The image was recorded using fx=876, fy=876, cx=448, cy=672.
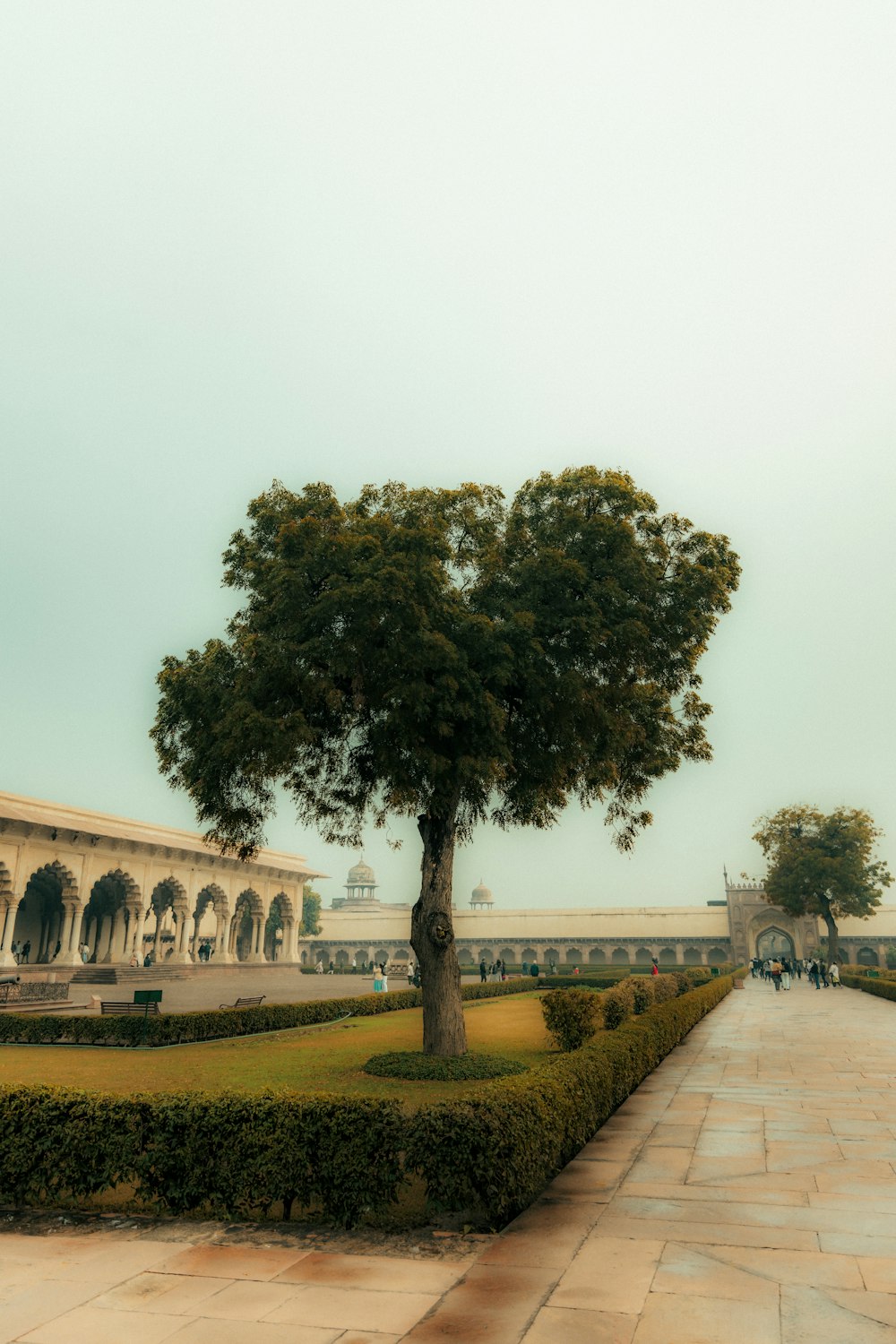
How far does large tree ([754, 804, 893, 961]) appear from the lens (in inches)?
2060

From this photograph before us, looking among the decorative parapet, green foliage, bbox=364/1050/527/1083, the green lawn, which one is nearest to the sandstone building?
the decorative parapet

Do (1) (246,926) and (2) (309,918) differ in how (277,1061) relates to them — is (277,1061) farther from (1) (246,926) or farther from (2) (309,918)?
(2) (309,918)

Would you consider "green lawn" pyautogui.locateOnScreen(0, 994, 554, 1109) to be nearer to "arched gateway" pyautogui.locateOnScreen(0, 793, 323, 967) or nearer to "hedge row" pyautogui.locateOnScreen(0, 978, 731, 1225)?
"hedge row" pyautogui.locateOnScreen(0, 978, 731, 1225)

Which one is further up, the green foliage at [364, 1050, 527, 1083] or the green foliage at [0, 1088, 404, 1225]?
the green foliage at [0, 1088, 404, 1225]

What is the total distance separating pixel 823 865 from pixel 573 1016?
4311cm

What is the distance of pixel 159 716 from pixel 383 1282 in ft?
33.0

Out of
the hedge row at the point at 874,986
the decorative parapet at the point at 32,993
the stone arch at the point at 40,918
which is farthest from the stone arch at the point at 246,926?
the hedge row at the point at 874,986

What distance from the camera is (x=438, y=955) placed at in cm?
1361

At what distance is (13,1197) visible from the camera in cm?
703

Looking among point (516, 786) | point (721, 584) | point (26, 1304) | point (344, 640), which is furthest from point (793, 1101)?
point (26, 1304)

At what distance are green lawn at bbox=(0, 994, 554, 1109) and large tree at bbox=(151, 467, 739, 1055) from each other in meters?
1.92

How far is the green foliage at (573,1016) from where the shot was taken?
1441 centimetres

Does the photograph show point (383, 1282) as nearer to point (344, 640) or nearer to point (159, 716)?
point (344, 640)

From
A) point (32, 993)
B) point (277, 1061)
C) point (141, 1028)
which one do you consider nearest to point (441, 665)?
point (277, 1061)
